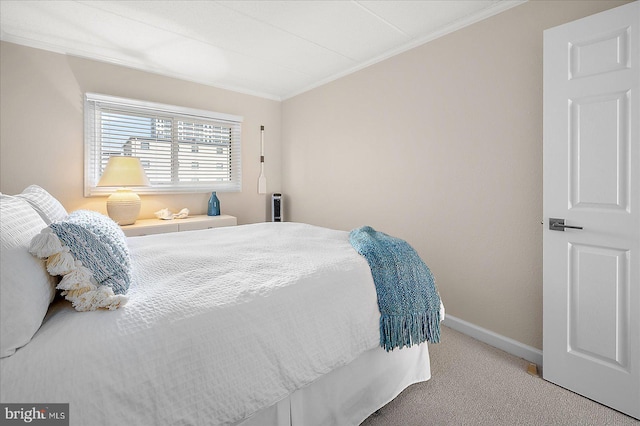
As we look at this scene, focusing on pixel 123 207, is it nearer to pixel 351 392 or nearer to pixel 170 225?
pixel 170 225

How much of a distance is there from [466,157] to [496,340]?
4.68 feet

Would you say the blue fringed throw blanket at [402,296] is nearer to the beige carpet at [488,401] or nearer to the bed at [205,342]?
the bed at [205,342]

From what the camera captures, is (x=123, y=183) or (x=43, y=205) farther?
(x=123, y=183)

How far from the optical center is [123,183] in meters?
2.83

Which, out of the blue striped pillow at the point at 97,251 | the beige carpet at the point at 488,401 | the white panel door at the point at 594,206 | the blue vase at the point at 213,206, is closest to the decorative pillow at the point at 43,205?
the blue striped pillow at the point at 97,251

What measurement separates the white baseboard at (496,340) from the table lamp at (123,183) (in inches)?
124

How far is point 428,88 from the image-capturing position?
2.64 metres

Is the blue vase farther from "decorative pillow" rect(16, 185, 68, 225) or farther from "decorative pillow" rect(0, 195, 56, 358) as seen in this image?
"decorative pillow" rect(0, 195, 56, 358)

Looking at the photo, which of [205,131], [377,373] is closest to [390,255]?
[377,373]

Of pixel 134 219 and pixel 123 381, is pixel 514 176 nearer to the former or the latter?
pixel 123 381

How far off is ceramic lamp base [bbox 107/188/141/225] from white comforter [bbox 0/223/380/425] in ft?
5.42

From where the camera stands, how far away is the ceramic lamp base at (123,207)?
288cm

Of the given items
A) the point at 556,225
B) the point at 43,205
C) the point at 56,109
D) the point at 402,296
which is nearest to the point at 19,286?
the point at 43,205

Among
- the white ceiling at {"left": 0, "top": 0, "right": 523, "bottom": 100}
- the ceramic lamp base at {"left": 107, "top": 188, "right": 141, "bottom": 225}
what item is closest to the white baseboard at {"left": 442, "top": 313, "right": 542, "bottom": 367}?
the white ceiling at {"left": 0, "top": 0, "right": 523, "bottom": 100}
